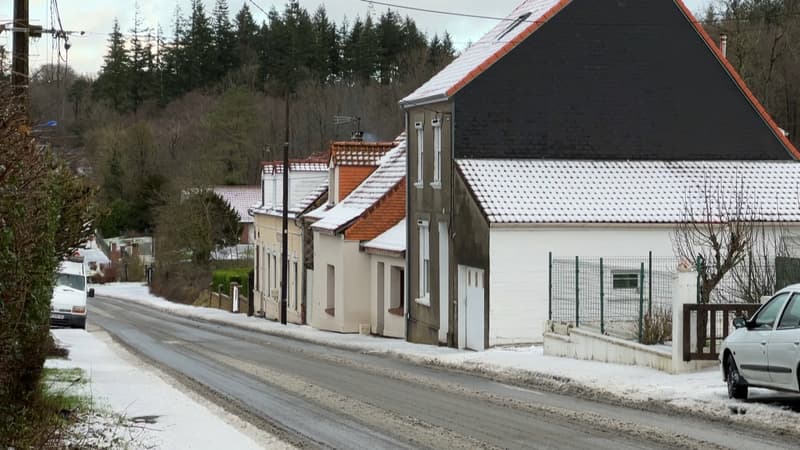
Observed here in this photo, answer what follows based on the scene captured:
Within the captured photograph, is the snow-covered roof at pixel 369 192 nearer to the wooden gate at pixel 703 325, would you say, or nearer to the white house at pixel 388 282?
the white house at pixel 388 282

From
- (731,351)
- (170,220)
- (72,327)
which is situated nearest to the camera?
(731,351)

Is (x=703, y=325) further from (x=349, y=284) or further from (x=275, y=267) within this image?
(x=275, y=267)

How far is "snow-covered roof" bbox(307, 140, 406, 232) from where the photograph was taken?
40344 millimetres

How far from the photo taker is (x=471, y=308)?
3038 centimetres

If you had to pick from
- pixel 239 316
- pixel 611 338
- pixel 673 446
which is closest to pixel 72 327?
pixel 611 338

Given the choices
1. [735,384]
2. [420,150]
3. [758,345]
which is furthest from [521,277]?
[758,345]

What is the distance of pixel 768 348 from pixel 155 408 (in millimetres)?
8080

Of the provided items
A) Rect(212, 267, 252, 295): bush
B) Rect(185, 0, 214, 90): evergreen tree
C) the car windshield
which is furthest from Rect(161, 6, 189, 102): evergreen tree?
the car windshield

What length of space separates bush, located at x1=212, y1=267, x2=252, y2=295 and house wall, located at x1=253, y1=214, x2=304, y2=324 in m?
7.50

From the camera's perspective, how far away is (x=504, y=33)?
34.0 meters

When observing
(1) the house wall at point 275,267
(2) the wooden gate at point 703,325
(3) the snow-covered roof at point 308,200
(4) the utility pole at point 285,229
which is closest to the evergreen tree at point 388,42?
(1) the house wall at point 275,267

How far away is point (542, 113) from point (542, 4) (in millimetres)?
3423

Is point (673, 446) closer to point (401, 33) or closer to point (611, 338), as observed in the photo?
point (611, 338)

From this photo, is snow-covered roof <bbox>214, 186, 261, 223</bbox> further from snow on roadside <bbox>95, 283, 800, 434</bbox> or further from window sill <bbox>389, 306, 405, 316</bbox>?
snow on roadside <bbox>95, 283, 800, 434</bbox>
